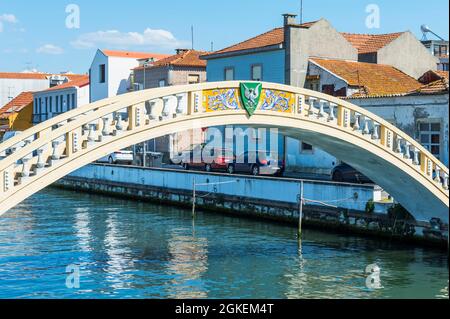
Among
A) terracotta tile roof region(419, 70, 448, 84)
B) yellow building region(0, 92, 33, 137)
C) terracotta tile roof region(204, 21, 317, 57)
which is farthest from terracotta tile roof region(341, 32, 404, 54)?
yellow building region(0, 92, 33, 137)

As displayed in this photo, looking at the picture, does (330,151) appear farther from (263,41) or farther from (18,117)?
(18,117)

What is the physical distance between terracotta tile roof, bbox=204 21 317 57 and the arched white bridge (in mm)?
16376

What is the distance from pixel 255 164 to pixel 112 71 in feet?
74.6

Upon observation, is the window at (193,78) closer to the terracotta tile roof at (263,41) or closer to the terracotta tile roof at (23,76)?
the terracotta tile roof at (263,41)

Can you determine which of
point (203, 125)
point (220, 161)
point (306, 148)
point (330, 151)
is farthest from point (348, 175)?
point (203, 125)

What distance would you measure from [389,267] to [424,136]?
443 inches

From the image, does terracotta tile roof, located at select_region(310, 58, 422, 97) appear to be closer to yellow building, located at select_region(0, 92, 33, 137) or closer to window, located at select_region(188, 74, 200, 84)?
window, located at select_region(188, 74, 200, 84)

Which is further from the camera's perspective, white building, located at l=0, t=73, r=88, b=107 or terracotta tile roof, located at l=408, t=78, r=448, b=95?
white building, located at l=0, t=73, r=88, b=107

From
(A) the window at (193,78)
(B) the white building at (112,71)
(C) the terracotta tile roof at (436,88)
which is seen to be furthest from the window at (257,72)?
(B) the white building at (112,71)

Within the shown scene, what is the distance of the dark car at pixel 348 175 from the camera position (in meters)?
29.7

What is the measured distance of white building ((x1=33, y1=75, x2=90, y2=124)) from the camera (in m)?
56.9

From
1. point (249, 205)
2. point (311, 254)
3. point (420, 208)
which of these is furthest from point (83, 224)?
point (420, 208)
